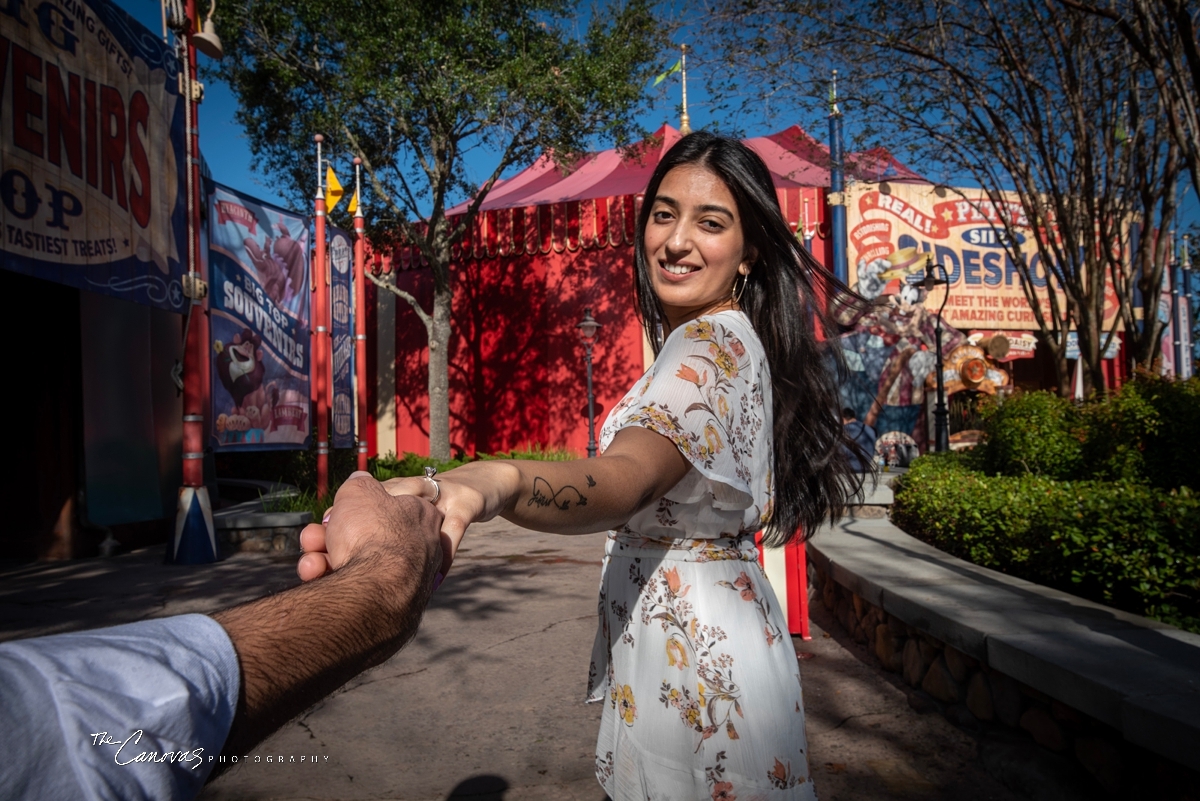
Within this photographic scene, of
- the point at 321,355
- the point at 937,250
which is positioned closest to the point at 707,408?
the point at 321,355

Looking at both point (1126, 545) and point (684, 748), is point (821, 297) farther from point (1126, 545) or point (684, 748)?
point (1126, 545)

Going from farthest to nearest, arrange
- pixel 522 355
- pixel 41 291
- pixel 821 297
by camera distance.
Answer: pixel 522 355 < pixel 41 291 < pixel 821 297

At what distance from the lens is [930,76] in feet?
24.0

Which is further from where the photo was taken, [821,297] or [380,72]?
[380,72]

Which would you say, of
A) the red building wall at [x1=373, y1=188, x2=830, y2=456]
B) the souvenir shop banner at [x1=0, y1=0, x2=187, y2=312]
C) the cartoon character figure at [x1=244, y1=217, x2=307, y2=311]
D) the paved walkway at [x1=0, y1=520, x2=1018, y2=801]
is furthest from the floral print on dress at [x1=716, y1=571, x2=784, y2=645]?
the red building wall at [x1=373, y1=188, x2=830, y2=456]

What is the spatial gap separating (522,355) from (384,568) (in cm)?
1636

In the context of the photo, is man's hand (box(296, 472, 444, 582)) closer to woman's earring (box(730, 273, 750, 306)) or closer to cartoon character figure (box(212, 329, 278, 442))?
woman's earring (box(730, 273, 750, 306))

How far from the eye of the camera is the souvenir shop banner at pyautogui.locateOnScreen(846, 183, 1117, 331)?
1677 centimetres

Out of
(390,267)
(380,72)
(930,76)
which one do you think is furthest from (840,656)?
(390,267)

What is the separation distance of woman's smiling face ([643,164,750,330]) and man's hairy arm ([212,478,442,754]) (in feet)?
2.69

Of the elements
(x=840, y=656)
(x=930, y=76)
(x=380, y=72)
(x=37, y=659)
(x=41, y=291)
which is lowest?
(x=840, y=656)

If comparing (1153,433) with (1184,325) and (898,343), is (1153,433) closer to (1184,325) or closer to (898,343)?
(898,343)

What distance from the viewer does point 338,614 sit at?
693mm

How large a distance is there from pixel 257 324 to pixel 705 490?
758cm
